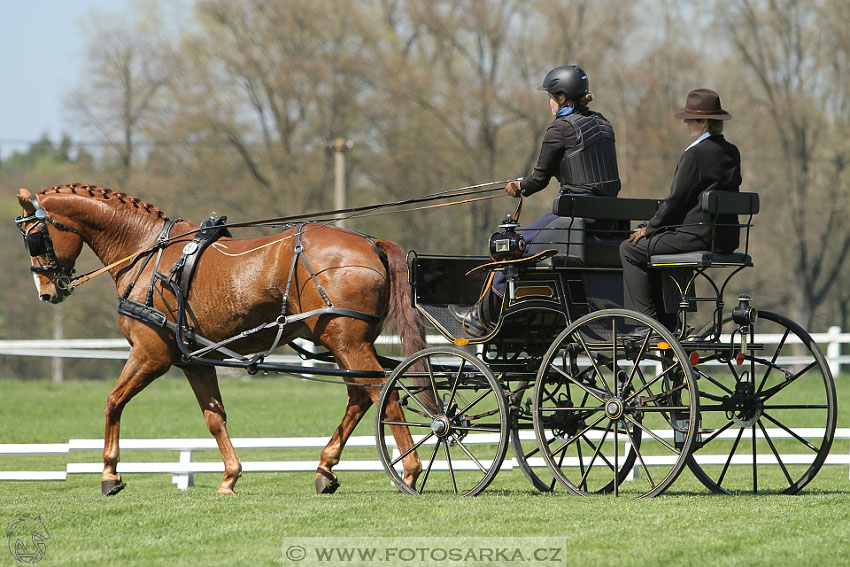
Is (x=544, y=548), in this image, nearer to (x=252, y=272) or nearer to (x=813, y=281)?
(x=252, y=272)

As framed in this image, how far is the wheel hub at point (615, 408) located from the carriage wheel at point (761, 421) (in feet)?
1.54

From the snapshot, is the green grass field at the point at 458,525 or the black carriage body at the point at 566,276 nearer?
the green grass field at the point at 458,525

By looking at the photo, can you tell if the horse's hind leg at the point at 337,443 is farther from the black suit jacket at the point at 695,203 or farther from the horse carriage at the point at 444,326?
the black suit jacket at the point at 695,203

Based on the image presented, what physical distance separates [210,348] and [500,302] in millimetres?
2256

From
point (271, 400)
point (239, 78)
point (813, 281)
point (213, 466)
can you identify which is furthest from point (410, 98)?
point (213, 466)

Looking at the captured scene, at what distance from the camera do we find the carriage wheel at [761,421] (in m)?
6.90

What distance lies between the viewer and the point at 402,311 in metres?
8.16

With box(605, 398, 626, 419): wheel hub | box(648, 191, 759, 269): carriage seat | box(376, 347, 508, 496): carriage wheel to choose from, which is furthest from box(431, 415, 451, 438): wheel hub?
box(648, 191, 759, 269): carriage seat

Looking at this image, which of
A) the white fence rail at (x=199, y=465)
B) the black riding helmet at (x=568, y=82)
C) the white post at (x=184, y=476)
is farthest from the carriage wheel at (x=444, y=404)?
the white post at (x=184, y=476)

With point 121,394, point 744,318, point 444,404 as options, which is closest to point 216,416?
point 121,394

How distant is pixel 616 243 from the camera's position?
7215 millimetres

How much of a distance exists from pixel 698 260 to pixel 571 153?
46.5 inches

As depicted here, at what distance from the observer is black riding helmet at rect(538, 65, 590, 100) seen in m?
7.24

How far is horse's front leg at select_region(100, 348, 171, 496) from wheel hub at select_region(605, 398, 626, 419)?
11.8 ft
